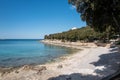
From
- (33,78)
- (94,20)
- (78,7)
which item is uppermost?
(78,7)

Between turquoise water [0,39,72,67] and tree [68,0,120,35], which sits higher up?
tree [68,0,120,35]

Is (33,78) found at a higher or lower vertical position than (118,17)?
lower

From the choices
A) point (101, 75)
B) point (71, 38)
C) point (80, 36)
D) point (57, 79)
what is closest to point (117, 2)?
point (101, 75)

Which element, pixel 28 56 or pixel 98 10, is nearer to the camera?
pixel 98 10

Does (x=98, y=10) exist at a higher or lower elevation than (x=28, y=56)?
higher

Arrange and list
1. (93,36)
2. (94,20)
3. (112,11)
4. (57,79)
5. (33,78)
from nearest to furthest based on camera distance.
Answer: (57,79)
(33,78)
(112,11)
(94,20)
(93,36)

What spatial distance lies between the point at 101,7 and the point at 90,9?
1.07 metres

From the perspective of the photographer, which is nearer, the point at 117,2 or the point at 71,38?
the point at 117,2

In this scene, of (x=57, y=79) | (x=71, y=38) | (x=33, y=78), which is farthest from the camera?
(x=71, y=38)

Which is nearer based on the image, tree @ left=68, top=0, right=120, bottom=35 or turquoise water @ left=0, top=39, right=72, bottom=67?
tree @ left=68, top=0, right=120, bottom=35

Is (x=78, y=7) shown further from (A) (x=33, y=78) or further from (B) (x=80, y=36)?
(B) (x=80, y=36)

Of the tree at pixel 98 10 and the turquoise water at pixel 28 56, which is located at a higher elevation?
the tree at pixel 98 10

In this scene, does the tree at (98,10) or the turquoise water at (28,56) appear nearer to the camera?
the tree at (98,10)

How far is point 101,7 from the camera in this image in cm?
1463
